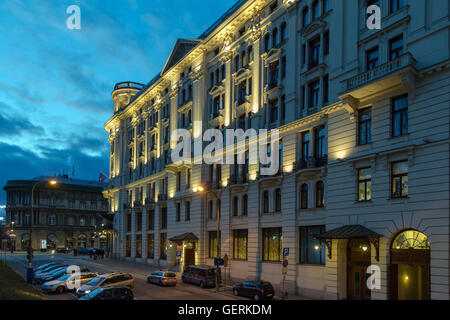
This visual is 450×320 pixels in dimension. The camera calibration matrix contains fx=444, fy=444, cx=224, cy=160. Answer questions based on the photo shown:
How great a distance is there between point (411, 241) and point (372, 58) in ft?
39.8

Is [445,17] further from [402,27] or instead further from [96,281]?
[96,281]

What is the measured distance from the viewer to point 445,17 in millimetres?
24500

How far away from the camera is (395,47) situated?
91.5 ft

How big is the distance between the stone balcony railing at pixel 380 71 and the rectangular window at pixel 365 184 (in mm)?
5508

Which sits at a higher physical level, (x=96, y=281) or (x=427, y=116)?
(x=427, y=116)

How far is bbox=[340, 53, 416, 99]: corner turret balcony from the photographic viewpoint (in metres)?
25.2

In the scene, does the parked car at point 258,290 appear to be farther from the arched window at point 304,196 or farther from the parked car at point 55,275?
the parked car at point 55,275

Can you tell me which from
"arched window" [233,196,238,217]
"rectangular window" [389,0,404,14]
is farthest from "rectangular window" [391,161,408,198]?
"arched window" [233,196,238,217]

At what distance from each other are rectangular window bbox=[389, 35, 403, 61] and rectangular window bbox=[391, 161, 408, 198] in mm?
6622

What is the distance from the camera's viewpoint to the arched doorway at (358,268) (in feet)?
94.4

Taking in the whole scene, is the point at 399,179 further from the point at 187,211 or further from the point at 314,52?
the point at 187,211

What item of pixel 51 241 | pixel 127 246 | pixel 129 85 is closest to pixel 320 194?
pixel 127 246
